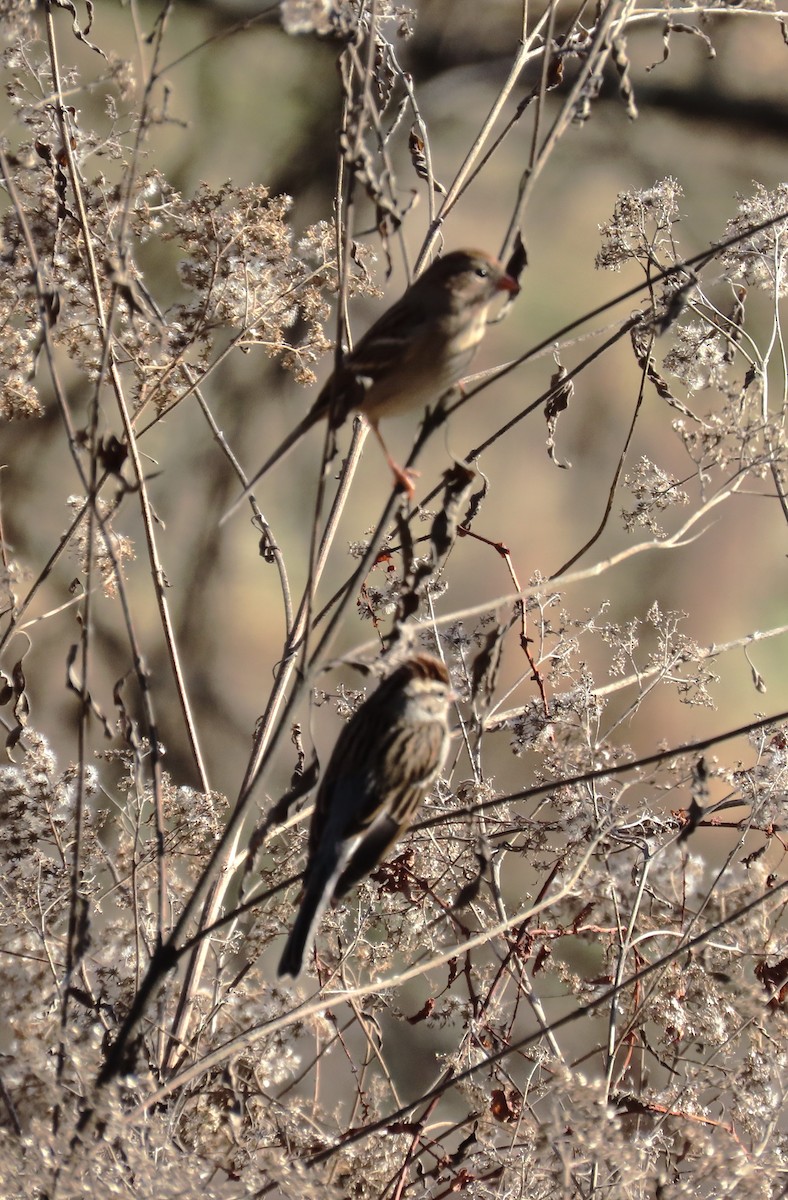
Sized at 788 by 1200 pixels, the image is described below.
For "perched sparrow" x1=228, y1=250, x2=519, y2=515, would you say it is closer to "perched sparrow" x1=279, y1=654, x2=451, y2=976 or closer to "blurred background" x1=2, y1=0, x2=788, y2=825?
"perched sparrow" x1=279, y1=654, x2=451, y2=976

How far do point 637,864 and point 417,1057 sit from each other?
93 centimetres

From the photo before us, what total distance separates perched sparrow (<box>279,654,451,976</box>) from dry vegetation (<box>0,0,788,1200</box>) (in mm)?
57

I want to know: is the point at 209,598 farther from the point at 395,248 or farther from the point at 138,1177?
the point at 138,1177

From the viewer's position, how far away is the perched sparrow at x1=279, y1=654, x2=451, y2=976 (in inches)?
34.8

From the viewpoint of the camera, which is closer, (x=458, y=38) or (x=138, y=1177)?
(x=138, y=1177)

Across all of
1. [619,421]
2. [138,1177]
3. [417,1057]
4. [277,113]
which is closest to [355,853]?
[138,1177]

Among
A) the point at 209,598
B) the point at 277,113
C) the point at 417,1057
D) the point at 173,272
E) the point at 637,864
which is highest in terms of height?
the point at 277,113

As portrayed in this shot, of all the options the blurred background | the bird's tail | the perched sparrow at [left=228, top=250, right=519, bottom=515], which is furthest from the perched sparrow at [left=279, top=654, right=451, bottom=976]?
the blurred background

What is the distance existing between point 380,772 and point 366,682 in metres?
0.92

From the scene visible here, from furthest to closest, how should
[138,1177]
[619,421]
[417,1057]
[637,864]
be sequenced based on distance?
[619,421], [417,1057], [637,864], [138,1177]

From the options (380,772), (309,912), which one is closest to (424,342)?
(380,772)

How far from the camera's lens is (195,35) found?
2.23 metres

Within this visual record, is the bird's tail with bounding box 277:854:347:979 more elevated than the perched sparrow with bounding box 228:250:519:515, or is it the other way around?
the perched sparrow with bounding box 228:250:519:515

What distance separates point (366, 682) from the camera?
185cm
